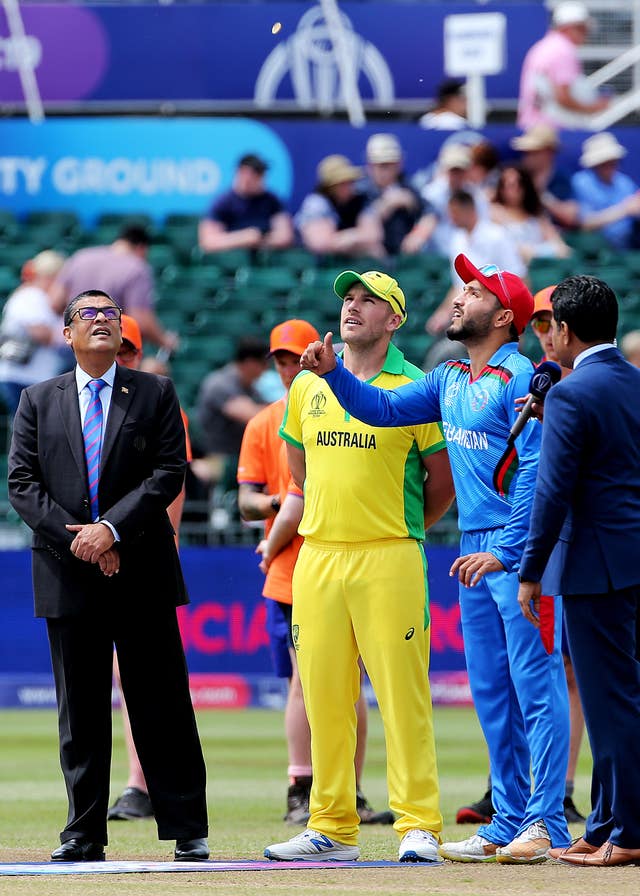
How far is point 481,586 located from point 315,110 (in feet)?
51.8

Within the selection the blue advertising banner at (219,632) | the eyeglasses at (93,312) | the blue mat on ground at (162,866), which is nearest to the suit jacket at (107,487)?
the eyeglasses at (93,312)

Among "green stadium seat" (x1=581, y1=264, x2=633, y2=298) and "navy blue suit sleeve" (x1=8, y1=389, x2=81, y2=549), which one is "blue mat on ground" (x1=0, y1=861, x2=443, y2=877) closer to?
"navy blue suit sleeve" (x1=8, y1=389, x2=81, y2=549)

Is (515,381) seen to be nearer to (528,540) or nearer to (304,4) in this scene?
(528,540)

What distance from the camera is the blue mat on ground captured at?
21.0ft

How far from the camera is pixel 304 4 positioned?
2191 cm

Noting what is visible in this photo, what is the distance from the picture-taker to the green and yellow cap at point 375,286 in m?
7.14

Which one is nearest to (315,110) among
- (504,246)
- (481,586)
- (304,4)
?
(304,4)

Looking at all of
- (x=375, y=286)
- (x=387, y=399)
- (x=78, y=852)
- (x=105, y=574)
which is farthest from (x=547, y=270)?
(x=78, y=852)

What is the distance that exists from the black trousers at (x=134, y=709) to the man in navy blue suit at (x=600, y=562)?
1.54m

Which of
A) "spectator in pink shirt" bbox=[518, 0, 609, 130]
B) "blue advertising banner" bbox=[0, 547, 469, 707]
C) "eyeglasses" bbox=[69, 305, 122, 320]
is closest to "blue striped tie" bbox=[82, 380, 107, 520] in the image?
"eyeglasses" bbox=[69, 305, 122, 320]

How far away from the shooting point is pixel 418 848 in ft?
22.0

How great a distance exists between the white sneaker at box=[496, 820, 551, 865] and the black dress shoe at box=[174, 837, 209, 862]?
1.19 meters

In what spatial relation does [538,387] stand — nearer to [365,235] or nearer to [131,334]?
[131,334]

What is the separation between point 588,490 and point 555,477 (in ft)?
0.67
